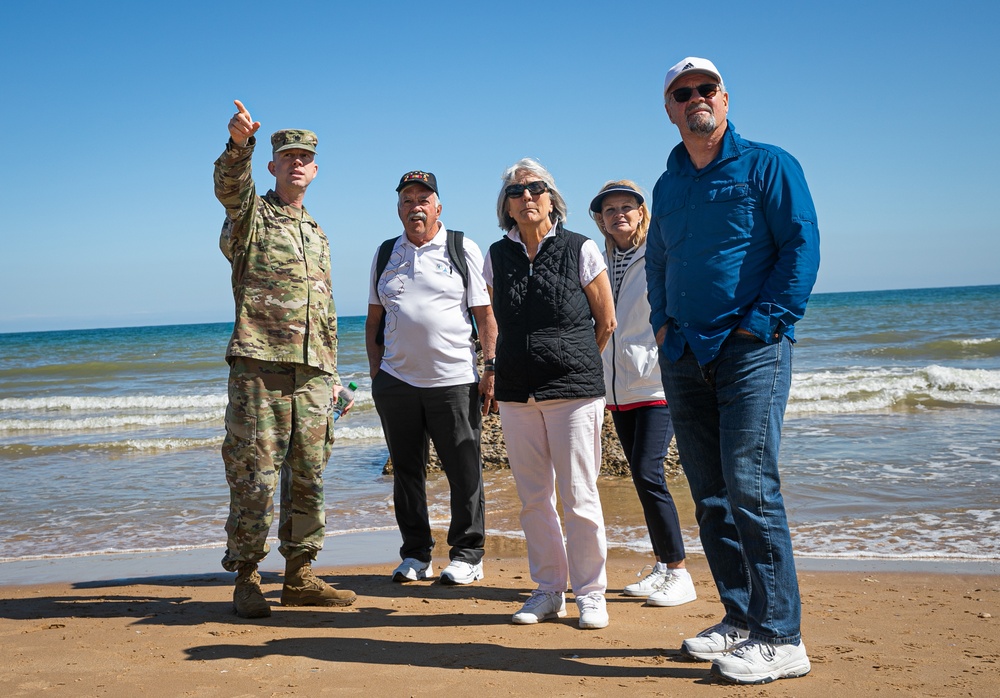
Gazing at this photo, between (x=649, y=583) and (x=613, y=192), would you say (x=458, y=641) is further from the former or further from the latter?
(x=613, y=192)

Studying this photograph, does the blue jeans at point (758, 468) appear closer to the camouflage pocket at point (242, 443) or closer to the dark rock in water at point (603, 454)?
the camouflage pocket at point (242, 443)

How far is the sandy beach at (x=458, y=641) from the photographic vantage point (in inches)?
116

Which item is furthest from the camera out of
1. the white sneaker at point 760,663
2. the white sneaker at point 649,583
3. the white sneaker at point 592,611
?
the white sneaker at point 649,583

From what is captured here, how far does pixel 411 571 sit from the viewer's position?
4656 mm

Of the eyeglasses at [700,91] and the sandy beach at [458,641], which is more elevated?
the eyeglasses at [700,91]

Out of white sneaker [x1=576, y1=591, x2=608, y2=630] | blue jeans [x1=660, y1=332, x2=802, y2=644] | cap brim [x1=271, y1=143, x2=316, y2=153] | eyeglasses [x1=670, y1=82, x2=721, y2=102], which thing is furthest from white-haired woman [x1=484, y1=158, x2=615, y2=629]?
cap brim [x1=271, y1=143, x2=316, y2=153]

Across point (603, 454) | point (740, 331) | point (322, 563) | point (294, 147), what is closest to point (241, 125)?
point (294, 147)

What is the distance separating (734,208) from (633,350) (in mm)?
1424

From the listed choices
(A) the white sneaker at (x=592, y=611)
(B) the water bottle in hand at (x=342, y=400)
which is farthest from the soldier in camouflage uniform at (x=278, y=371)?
(A) the white sneaker at (x=592, y=611)

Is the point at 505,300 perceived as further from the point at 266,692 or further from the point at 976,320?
the point at 976,320

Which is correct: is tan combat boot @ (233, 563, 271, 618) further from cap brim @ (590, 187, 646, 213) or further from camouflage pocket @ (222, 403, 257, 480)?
cap brim @ (590, 187, 646, 213)

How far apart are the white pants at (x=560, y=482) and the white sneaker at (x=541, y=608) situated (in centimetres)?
3

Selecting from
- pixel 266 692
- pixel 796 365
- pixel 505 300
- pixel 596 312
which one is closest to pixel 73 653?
pixel 266 692

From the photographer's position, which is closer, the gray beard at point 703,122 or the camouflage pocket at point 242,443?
the gray beard at point 703,122
